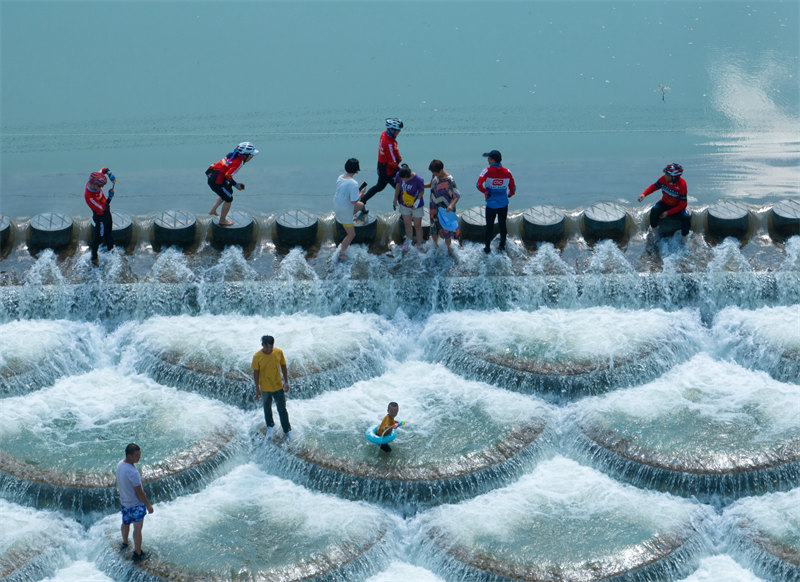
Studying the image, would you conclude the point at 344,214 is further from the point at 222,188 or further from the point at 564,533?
the point at 564,533

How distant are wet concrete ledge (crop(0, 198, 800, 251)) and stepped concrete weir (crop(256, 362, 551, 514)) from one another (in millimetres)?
3198

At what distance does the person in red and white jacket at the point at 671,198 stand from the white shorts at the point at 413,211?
3371mm

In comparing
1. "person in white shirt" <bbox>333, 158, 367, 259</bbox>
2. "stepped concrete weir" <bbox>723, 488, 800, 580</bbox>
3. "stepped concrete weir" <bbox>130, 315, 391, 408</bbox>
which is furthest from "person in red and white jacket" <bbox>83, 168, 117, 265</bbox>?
"stepped concrete weir" <bbox>723, 488, 800, 580</bbox>

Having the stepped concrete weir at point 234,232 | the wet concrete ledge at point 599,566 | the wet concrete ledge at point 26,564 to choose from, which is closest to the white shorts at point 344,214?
the stepped concrete weir at point 234,232

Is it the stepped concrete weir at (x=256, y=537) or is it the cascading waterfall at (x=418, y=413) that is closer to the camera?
the stepped concrete weir at (x=256, y=537)

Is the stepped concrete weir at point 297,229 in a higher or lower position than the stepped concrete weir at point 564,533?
higher

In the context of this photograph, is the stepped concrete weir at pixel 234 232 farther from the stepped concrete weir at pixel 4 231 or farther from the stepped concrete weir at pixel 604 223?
the stepped concrete weir at pixel 604 223

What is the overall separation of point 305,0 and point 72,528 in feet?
50.1

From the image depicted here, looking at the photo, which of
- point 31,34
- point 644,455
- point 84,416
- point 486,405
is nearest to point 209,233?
point 84,416

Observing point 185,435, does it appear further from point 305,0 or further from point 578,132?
point 305,0

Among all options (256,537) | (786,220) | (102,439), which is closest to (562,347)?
(786,220)

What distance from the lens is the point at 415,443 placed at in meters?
11.9

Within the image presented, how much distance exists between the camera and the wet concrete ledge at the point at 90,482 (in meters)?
11.2

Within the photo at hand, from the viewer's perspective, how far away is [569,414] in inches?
492
